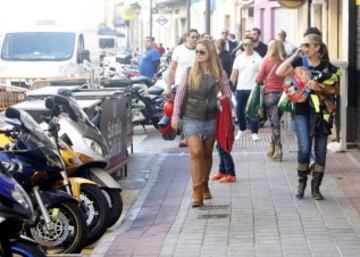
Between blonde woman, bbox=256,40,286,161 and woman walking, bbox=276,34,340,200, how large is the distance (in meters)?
3.14

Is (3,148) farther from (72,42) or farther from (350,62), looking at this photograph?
(72,42)

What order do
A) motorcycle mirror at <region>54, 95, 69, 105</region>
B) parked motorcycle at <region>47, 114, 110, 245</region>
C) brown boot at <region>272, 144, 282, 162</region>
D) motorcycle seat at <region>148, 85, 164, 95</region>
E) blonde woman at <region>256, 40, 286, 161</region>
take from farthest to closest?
motorcycle seat at <region>148, 85, 164, 95</region>
brown boot at <region>272, 144, 282, 162</region>
blonde woman at <region>256, 40, 286, 161</region>
motorcycle mirror at <region>54, 95, 69, 105</region>
parked motorcycle at <region>47, 114, 110, 245</region>

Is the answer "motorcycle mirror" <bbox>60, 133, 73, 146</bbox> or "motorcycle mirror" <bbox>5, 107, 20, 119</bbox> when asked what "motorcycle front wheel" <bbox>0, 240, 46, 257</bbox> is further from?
"motorcycle mirror" <bbox>60, 133, 73, 146</bbox>

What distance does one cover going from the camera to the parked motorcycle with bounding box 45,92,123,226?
9.20 metres

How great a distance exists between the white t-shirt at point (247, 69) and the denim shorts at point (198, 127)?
219 inches

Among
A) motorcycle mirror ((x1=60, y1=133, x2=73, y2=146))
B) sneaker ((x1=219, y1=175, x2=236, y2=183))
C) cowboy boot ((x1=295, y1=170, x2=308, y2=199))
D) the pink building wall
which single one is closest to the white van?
the pink building wall

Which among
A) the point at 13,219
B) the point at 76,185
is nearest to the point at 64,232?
the point at 76,185

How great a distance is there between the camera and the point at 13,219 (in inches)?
228

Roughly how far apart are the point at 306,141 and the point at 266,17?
21.3 metres

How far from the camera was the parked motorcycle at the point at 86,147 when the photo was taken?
9.20 m

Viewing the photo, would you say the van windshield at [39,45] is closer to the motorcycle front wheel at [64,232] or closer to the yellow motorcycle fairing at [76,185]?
the yellow motorcycle fairing at [76,185]

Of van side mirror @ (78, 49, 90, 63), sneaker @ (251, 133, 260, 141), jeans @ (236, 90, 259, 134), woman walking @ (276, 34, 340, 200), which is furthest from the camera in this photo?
van side mirror @ (78, 49, 90, 63)

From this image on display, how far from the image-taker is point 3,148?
7801 millimetres

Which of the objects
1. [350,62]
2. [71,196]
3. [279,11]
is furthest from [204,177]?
[279,11]
